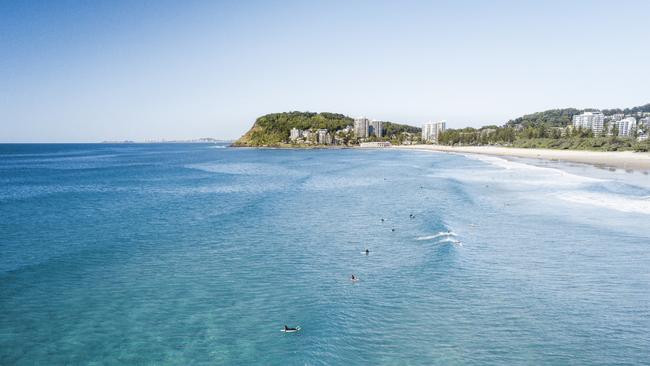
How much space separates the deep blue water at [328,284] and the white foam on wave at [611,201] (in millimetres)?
385

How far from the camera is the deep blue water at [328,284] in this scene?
16141 mm

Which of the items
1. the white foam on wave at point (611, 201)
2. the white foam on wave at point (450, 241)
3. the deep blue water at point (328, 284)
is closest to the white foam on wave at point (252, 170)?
the deep blue water at point (328, 284)

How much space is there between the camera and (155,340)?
16828 millimetres

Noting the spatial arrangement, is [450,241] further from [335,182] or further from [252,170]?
[252,170]

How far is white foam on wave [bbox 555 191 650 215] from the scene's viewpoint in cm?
4163

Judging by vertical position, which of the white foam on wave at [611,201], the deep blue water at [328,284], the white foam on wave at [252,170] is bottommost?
the deep blue water at [328,284]

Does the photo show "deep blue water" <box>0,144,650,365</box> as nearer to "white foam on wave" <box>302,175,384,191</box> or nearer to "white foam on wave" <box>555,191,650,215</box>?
"white foam on wave" <box>555,191,650,215</box>

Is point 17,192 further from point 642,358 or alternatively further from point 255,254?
point 642,358

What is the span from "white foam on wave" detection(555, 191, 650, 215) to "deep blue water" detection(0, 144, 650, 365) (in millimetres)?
385

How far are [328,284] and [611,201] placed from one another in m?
38.7

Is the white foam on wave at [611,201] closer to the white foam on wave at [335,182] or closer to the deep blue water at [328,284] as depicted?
the deep blue water at [328,284]

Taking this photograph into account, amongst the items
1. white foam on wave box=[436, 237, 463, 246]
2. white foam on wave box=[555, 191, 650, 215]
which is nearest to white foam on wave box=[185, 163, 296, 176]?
white foam on wave box=[555, 191, 650, 215]

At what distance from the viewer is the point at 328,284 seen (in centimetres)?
2283

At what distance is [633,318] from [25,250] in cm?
3683
